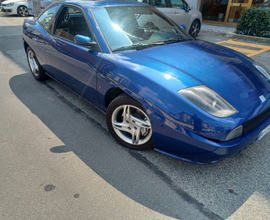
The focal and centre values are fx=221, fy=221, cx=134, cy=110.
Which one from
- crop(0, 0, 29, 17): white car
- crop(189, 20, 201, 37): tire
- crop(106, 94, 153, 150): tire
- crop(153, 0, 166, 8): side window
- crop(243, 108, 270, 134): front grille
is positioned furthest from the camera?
crop(0, 0, 29, 17): white car

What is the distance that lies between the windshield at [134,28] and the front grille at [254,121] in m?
1.42

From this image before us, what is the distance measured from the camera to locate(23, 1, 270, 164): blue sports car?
6.29 ft

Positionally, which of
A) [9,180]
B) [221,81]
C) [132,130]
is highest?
[221,81]

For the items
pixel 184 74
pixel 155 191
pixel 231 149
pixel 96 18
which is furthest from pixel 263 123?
pixel 96 18

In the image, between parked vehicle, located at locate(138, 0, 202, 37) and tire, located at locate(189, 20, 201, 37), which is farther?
tire, located at locate(189, 20, 201, 37)

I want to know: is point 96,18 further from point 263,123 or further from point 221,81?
point 263,123

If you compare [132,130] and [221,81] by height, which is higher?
[221,81]

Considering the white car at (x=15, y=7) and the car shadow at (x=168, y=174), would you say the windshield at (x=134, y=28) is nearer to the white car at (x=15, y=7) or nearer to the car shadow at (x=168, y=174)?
the car shadow at (x=168, y=174)

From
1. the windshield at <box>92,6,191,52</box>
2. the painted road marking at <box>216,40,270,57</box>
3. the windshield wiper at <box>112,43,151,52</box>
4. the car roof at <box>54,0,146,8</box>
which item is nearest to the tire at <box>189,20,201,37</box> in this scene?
the painted road marking at <box>216,40,270,57</box>

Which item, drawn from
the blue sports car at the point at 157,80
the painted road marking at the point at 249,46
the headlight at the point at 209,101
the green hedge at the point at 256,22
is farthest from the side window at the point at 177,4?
the headlight at the point at 209,101

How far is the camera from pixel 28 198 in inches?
76.4

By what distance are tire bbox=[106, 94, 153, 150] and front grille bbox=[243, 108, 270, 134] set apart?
869 mm

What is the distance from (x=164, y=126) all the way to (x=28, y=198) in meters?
1.36

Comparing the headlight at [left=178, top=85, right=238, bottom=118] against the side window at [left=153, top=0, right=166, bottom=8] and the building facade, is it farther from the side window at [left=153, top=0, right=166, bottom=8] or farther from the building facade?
the building facade
